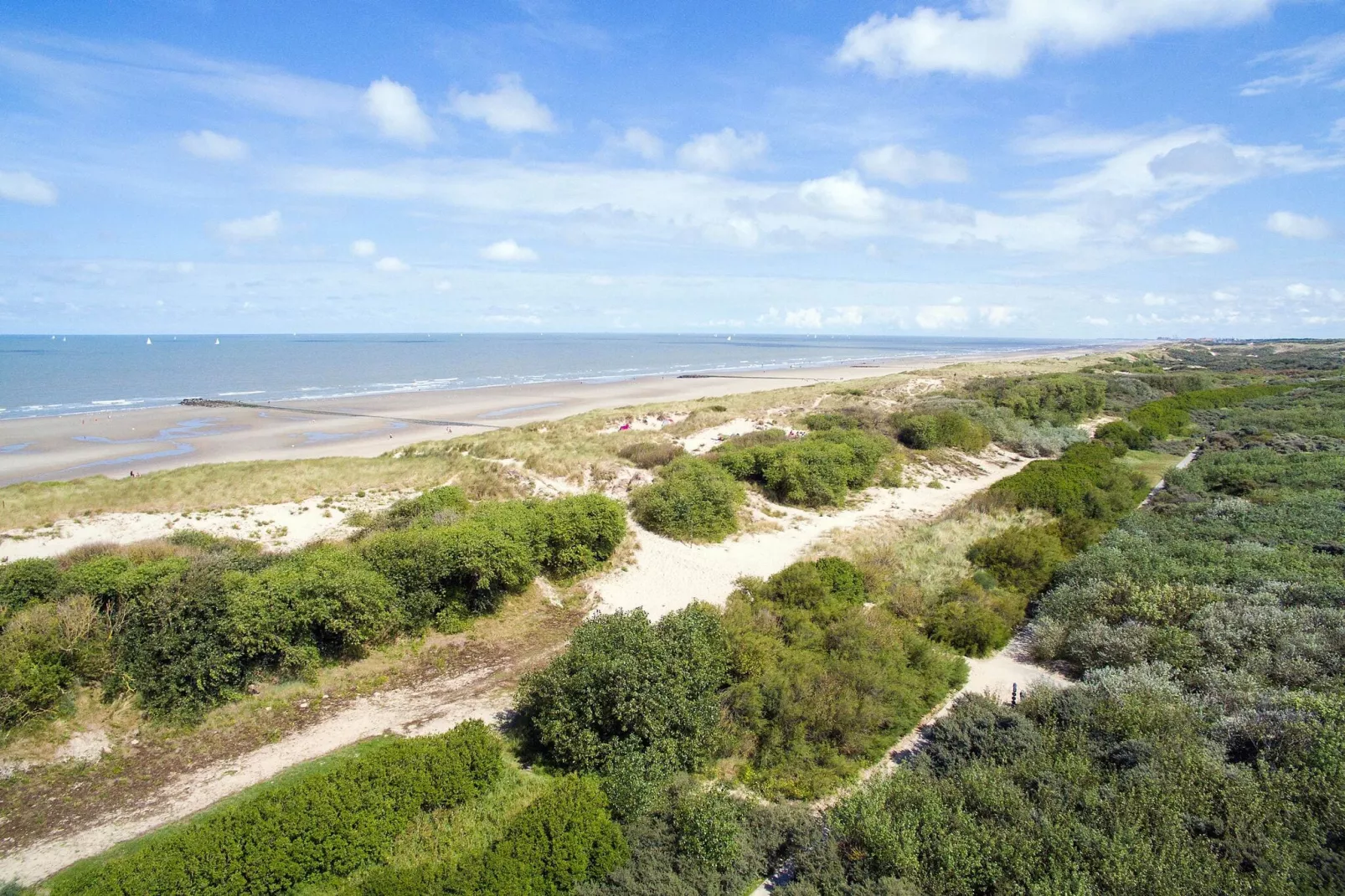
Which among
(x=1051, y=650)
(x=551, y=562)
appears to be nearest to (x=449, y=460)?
(x=551, y=562)

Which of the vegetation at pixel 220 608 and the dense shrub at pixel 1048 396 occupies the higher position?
the dense shrub at pixel 1048 396

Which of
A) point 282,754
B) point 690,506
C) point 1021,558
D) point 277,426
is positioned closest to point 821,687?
point 282,754

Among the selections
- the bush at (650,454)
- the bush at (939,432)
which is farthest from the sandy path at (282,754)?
the bush at (939,432)

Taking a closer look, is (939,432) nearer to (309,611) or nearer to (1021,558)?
(1021,558)

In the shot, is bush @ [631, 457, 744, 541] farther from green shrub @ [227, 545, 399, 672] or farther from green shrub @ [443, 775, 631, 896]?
green shrub @ [443, 775, 631, 896]

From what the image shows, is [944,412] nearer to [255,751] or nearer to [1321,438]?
[1321,438]

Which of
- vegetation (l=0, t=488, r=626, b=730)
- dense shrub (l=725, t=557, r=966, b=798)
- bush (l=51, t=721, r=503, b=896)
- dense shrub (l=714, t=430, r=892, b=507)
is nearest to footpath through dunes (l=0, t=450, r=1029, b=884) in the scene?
bush (l=51, t=721, r=503, b=896)

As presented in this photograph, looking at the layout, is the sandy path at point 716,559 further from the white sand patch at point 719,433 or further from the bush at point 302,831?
the white sand patch at point 719,433
